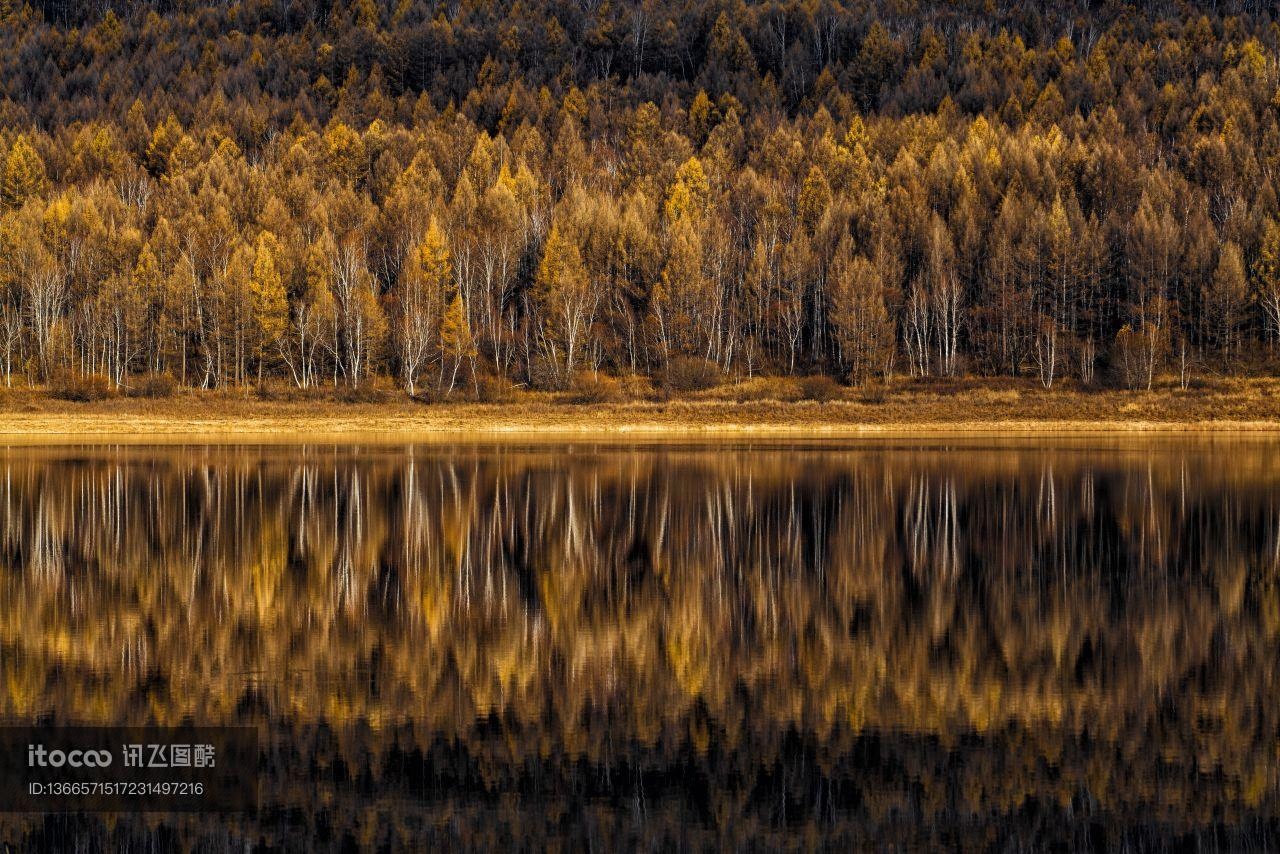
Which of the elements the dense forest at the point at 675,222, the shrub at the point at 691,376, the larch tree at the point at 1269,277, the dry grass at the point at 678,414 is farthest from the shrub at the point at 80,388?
the larch tree at the point at 1269,277

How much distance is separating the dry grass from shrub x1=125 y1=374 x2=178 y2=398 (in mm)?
1863

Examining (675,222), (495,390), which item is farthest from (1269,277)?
(495,390)

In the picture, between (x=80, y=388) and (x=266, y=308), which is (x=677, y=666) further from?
(x=266, y=308)

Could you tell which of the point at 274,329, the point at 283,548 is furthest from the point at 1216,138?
the point at 283,548

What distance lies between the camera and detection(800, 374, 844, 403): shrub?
7725 cm

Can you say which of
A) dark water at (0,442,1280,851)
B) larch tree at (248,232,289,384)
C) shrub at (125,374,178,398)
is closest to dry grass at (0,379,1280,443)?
shrub at (125,374,178,398)

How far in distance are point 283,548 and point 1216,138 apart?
10040 cm

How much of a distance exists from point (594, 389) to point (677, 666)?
6349cm

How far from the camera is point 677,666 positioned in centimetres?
1448

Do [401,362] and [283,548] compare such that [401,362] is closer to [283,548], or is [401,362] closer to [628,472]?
[628,472]

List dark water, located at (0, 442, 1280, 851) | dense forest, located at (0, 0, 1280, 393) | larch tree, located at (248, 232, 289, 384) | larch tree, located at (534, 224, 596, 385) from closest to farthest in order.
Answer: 1. dark water, located at (0, 442, 1280, 851)
2. larch tree, located at (534, 224, 596, 385)
3. larch tree, located at (248, 232, 289, 384)
4. dense forest, located at (0, 0, 1280, 393)

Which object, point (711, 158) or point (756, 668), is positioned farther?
point (711, 158)

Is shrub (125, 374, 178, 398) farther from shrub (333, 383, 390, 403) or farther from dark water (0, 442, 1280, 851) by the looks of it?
dark water (0, 442, 1280, 851)

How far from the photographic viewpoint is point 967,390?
253 feet
